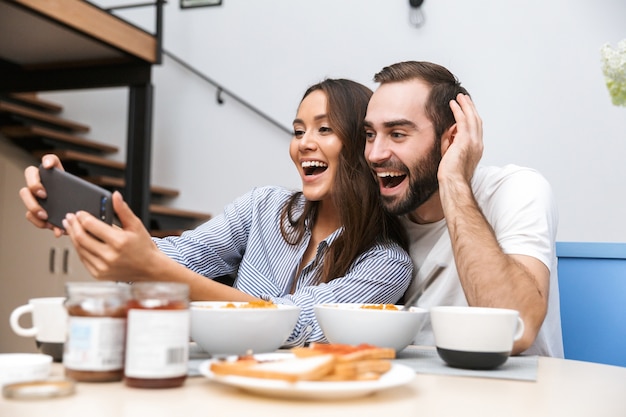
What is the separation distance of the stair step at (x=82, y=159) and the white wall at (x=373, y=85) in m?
0.26

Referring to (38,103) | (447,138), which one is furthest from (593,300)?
(38,103)

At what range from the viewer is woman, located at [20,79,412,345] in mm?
1541

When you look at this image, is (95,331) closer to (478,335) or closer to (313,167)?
(478,335)

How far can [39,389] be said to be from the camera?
65cm

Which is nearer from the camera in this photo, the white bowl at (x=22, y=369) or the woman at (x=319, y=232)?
the white bowl at (x=22, y=369)

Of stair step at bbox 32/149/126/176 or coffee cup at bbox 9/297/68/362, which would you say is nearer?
coffee cup at bbox 9/297/68/362

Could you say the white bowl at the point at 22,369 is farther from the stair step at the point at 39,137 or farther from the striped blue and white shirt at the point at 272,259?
the stair step at the point at 39,137

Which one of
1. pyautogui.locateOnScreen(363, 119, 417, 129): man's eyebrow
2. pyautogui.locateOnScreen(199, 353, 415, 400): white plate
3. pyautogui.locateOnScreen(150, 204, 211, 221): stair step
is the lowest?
pyautogui.locateOnScreen(150, 204, 211, 221): stair step

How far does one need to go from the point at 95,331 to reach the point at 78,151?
166 inches

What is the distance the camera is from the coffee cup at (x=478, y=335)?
88 cm

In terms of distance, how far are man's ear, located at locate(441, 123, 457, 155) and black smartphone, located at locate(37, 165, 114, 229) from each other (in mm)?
906

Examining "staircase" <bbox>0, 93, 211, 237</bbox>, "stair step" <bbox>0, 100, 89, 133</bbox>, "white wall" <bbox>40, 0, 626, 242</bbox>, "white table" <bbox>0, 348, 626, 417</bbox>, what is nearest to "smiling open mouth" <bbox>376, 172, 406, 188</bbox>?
"white table" <bbox>0, 348, 626, 417</bbox>

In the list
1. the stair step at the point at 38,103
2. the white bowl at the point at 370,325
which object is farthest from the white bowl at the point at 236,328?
the stair step at the point at 38,103

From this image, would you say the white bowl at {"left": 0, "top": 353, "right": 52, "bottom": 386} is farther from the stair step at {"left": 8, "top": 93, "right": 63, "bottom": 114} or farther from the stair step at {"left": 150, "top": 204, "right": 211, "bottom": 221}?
the stair step at {"left": 8, "top": 93, "right": 63, "bottom": 114}
